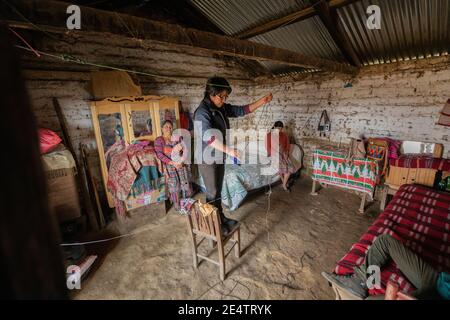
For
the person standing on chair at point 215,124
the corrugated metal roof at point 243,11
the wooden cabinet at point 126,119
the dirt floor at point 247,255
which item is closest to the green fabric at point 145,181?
the dirt floor at point 247,255

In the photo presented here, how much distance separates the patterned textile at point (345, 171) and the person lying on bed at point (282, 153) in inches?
22.7

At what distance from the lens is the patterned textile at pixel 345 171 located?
3935 mm

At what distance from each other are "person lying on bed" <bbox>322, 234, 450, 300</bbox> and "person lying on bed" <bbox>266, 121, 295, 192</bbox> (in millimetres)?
2844

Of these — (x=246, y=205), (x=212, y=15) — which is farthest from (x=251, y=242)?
(x=212, y=15)

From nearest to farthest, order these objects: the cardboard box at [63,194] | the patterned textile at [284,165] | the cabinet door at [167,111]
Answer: the cardboard box at [63,194]
the cabinet door at [167,111]
the patterned textile at [284,165]

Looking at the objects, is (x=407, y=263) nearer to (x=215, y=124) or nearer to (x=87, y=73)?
(x=215, y=124)

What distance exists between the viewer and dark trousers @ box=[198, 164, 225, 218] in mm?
2732

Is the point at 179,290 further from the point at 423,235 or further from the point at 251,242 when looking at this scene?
the point at 423,235

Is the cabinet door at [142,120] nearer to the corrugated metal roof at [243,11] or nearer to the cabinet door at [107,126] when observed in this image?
the cabinet door at [107,126]

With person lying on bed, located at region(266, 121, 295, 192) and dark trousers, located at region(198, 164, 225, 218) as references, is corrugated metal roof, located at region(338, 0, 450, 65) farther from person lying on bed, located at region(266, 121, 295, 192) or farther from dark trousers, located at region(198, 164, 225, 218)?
dark trousers, located at region(198, 164, 225, 218)

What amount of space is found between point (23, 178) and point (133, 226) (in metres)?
3.65

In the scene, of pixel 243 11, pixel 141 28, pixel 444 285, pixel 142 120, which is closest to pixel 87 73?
pixel 142 120

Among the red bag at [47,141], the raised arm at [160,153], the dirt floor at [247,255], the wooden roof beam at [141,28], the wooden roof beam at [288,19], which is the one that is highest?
the wooden roof beam at [288,19]

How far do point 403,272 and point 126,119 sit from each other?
410 cm
